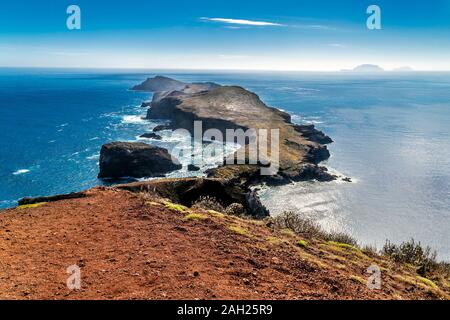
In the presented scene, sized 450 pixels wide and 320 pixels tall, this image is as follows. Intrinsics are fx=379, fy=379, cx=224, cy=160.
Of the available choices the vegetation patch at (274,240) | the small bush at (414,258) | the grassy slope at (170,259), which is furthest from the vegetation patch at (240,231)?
the small bush at (414,258)

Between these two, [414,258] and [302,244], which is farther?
[414,258]

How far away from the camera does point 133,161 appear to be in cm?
12875

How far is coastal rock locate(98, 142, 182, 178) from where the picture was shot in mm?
125438

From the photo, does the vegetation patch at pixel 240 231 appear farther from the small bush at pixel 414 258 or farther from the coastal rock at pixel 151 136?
the coastal rock at pixel 151 136

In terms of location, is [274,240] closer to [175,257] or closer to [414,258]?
[175,257]

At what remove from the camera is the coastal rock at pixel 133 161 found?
412 feet

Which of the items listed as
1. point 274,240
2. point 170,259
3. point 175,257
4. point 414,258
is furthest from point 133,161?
point 170,259

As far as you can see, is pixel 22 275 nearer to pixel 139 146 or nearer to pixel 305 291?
pixel 305 291

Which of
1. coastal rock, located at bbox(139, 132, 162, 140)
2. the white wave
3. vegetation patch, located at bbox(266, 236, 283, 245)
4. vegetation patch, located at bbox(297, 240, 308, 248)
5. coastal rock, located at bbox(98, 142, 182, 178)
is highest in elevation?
vegetation patch, located at bbox(266, 236, 283, 245)

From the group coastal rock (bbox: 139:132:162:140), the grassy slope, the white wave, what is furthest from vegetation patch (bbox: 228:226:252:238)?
coastal rock (bbox: 139:132:162:140)

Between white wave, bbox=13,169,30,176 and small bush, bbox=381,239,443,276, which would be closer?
small bush, bbox=381,239,443,276

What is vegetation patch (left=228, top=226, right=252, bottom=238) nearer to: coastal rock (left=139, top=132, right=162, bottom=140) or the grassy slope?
the grassy slope

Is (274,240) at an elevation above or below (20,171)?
above
